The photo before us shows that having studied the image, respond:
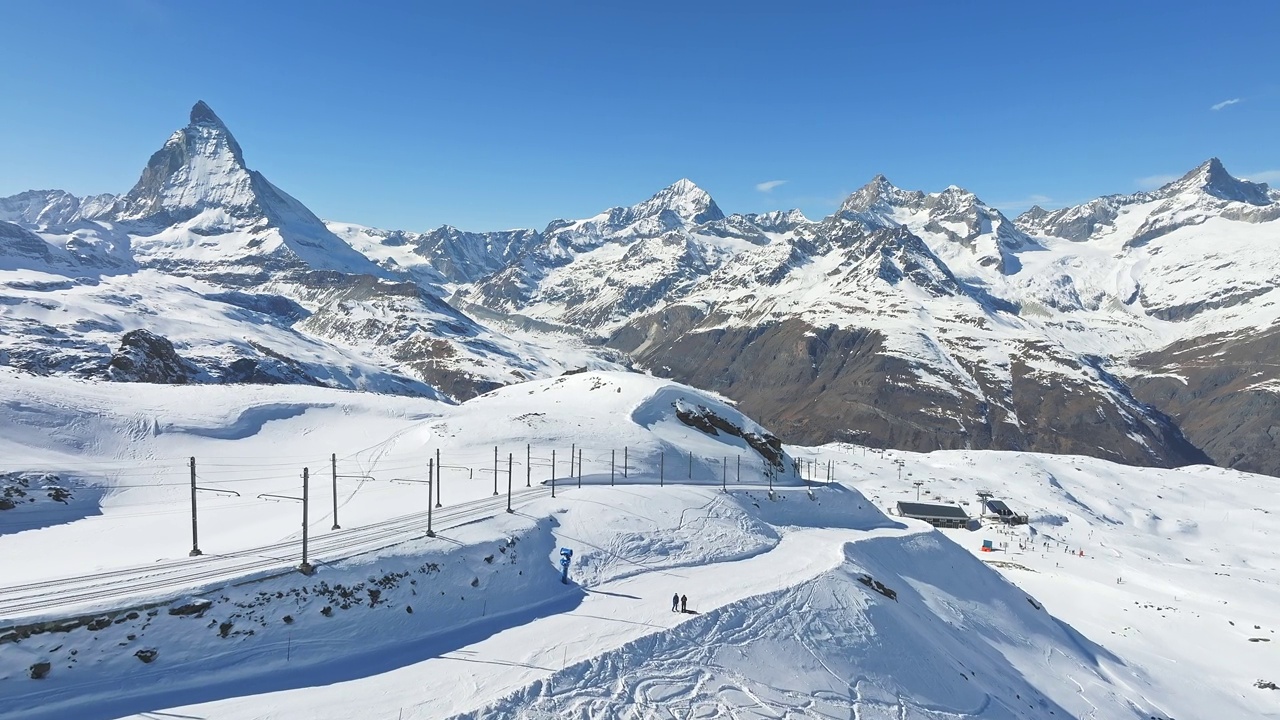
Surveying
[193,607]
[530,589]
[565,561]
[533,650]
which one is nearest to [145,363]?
[565,561]

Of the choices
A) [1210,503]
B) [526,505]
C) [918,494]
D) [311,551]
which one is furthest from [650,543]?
[1210,503]

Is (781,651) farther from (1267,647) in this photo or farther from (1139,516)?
(1139,516)

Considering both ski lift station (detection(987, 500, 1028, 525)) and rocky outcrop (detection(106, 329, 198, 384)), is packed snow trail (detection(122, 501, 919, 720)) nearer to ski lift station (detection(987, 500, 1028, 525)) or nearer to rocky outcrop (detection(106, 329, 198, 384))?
ski lift station (detection(987, 500, 1028, 525))

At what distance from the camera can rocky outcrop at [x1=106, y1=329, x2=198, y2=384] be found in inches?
4830

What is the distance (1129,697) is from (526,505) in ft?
155

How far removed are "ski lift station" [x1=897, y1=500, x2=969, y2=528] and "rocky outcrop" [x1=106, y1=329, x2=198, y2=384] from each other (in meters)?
143

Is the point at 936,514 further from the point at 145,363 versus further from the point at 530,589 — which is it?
the point at 145,363

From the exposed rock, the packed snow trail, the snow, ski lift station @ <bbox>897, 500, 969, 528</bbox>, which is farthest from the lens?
ski lift station @ <bbox>897, 500, 969, 528</bbox>

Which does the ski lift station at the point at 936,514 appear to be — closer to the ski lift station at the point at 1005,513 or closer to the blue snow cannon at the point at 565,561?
the ski lift station at the point at 1005,513

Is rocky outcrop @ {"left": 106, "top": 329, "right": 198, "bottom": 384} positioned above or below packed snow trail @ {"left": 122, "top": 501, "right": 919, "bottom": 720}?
above

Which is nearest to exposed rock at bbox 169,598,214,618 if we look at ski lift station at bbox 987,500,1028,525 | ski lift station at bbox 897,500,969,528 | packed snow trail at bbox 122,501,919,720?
packed snow trail at bbox 122,501,919,720

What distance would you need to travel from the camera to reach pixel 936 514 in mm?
123188

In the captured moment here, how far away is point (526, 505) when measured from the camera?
45625 millimetres

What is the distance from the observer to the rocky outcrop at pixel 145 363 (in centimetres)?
12269
